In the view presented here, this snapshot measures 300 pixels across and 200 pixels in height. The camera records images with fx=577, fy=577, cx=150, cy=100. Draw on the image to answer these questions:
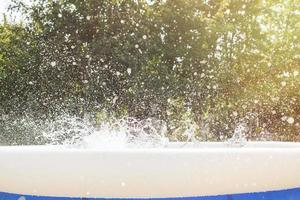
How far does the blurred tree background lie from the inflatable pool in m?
9.53

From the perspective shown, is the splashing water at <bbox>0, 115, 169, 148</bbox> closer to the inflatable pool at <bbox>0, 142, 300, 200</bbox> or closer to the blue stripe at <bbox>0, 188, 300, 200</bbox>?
the blue stripe at <bbox>0, 188, 300, 200</bbox>

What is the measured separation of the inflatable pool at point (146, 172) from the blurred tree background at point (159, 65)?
31.3ft

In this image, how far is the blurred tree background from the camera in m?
11.9

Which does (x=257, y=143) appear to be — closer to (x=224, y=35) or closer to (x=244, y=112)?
(x=244, y=112)

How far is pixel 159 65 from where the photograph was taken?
12164mm

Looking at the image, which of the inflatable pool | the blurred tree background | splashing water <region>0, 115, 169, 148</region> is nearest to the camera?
the inflatable pool

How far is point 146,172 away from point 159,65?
10.6 m

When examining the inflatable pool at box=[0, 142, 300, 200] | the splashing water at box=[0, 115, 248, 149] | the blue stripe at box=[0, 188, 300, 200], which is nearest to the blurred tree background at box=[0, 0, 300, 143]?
the splashing water at box=[0, 115, 248, 149]

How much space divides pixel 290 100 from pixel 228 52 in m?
1.82

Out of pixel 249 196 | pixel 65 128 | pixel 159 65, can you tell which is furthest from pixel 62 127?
pixel 249 196

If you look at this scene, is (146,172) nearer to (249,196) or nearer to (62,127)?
(249,196)

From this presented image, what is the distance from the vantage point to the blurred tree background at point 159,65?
11.9 m

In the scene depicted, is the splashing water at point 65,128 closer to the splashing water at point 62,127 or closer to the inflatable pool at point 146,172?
the splashing water at point 62,127

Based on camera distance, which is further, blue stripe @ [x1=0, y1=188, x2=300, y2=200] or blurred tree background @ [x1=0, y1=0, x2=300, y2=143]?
blurred tree background @ [x1=0, y1=0, x2=300, y2=143]
